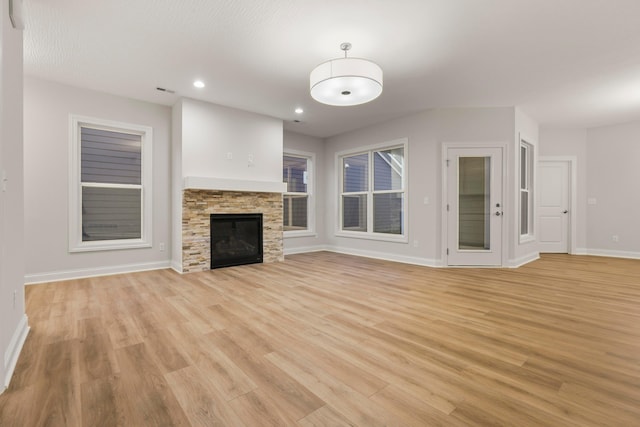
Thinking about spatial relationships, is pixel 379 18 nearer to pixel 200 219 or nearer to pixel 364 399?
pixel 364 399

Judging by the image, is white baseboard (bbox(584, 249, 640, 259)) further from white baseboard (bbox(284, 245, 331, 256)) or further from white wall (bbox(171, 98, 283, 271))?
white wall (bbox(171, 98, 283, 271))

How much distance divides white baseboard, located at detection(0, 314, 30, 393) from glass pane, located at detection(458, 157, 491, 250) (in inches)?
208

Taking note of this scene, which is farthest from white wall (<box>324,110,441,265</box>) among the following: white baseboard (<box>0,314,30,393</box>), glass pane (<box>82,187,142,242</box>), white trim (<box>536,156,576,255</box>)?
white baseboard (<box>0,314,30,393</box>)

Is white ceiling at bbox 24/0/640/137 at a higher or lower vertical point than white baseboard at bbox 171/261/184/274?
higher

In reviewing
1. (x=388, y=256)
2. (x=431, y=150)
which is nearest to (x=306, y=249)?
(x=388, y=256)

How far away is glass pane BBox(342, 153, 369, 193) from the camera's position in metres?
6.34

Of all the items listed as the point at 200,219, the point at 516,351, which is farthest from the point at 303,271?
the point at 516,351

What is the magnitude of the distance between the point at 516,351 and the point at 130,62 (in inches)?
185

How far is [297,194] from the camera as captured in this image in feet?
21.9

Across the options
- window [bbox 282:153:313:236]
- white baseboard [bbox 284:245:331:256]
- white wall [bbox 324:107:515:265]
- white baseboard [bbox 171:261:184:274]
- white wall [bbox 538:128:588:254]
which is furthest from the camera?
window [bbox 282:153:313:236]

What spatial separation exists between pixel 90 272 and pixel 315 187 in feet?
14.5

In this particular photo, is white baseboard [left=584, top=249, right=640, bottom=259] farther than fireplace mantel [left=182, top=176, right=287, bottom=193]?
Yes

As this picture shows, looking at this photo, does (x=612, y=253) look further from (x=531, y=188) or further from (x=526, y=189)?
(x=526, y=189)

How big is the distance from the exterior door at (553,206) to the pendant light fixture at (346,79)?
5.61 meters
